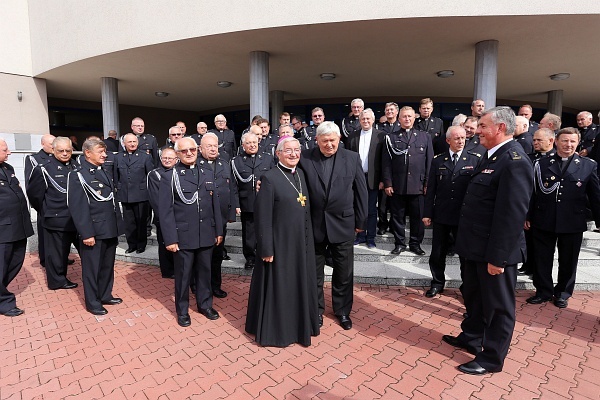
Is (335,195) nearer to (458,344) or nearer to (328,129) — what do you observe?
(328,129)

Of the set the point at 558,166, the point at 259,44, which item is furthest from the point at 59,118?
the point at 558,166

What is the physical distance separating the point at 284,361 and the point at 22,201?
12.4ft

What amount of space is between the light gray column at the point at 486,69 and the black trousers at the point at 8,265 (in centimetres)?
822

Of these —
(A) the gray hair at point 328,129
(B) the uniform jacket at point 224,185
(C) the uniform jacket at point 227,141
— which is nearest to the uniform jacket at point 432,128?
(A) the gray hair at point 328,129

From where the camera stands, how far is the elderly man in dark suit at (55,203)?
4.81 m

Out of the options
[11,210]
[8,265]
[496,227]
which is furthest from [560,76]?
[8,265]

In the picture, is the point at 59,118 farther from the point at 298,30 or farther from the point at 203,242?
the point at 203,242

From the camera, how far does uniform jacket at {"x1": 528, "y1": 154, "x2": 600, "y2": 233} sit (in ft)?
13.5

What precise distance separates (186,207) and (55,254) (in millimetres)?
2529

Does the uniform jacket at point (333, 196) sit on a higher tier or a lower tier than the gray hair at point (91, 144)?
lower

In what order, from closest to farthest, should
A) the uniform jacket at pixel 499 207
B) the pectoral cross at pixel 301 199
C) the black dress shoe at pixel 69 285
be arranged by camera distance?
the uniform jacket at pixel 499 207
the pectoral cross at pixel 301 199
the black dress shoe at pixel 69 285

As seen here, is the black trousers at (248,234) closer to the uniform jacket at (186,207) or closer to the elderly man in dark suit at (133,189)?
the uniform jacket at (186,207)

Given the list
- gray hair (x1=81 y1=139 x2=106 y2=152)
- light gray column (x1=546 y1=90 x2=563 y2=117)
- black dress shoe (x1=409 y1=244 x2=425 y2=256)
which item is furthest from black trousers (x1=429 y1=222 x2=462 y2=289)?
light gray column (x1=546 y1=90 x2=563 y2=117)

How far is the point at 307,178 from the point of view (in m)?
3.59
